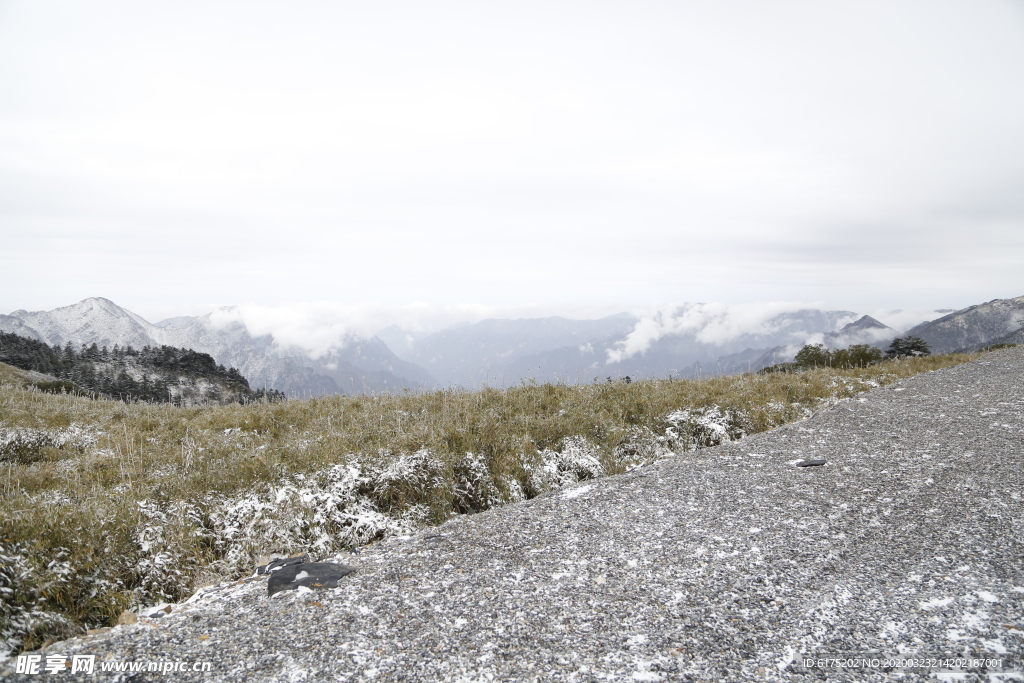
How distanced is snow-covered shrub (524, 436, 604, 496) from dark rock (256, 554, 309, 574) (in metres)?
5.26

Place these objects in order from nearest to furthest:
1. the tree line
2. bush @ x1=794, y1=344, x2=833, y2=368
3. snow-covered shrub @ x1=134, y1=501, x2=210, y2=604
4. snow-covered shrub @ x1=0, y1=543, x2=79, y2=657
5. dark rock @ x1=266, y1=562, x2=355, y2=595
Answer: snow-covered shrub @ x1=0, y1=543, x2=79, y2=657 < dark rock @ x1=266, y1=562, x2=355, y2=595 < snow-covered shrub @ x1=134, y1=501, x2=210, y2=604 < the tree line < bush @ x1=794, y1=344, x2=833, y2=368

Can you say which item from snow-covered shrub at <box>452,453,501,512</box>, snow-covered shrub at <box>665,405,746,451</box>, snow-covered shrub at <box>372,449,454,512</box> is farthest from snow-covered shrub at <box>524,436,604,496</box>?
snow-covered shrub at <box>665,405,746,451</box>

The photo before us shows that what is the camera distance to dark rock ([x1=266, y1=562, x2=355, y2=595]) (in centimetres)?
742

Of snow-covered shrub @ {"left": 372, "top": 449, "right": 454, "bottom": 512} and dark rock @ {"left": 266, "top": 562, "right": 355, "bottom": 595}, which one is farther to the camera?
snow-covered shrub @ {"left": 372, "top": 449, "right": 454, "bottom": 512}

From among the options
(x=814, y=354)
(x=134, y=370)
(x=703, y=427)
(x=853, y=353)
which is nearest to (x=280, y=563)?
(x=703, y=427)

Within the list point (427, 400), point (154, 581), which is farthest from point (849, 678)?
point (427, 400)

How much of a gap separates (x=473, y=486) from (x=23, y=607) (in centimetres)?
759

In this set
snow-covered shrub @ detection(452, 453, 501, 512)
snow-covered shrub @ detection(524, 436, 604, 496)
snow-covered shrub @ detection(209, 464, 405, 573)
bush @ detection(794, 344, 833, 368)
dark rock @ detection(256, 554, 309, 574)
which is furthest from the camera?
bush @ detection(794, 344, 833, 368)

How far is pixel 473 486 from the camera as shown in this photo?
11.4 metres

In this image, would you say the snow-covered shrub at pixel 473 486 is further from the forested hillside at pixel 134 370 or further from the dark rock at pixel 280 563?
the forested hillside at pixel 134 370

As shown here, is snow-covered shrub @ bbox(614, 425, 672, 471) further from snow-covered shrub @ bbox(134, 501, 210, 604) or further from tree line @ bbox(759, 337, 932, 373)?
tree line @ bbox(759, 337, 932, 373)

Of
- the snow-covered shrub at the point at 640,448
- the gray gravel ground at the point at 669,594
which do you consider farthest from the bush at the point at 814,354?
the gray gravel ground at the point at 669,594

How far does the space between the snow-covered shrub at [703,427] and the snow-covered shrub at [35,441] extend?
17452 millimetres

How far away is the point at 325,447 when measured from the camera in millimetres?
11805
